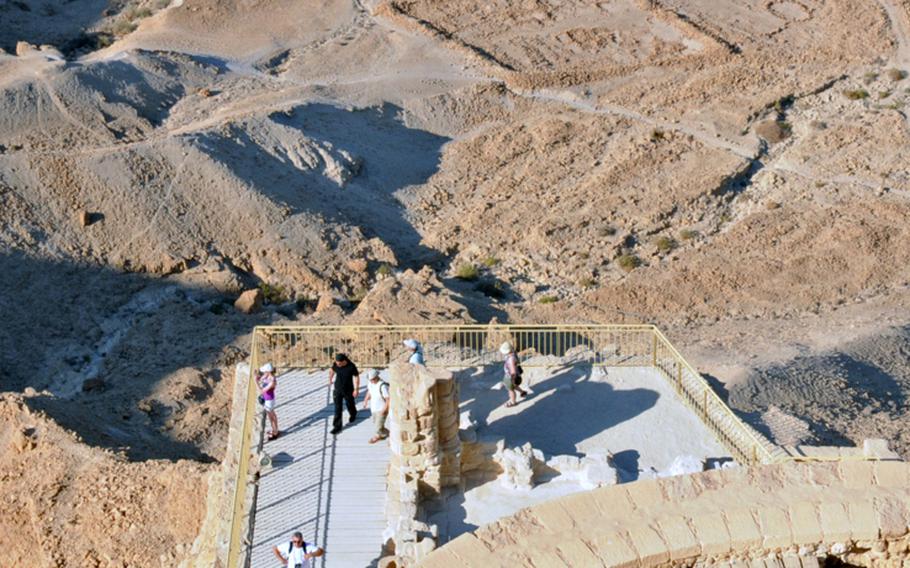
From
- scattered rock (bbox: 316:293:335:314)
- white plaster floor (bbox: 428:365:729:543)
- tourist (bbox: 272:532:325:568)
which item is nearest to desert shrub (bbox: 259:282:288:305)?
scattered rock (bbox: 316:293:335:314)

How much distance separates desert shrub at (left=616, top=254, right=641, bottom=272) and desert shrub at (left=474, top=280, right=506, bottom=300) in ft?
10.0

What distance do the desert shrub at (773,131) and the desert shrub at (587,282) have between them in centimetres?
949

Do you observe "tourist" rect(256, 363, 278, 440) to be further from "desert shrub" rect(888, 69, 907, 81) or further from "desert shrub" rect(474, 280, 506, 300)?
"desert shrub" rect(888, 69, 907, 81)

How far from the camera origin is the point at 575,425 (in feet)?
65.4

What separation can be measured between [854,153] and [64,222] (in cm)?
2169

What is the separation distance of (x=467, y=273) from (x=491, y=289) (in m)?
0.90

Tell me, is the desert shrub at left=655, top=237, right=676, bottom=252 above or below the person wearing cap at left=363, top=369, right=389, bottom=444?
below

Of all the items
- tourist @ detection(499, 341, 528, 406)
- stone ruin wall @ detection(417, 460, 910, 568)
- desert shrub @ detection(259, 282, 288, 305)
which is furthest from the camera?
desert shrub @ detection(259, 282, 288, 305)

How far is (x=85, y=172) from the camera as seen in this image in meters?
34.8

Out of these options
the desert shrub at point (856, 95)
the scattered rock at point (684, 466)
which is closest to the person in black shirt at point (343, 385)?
the scattered rock at point (684, 466)

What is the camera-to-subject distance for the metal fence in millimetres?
18734

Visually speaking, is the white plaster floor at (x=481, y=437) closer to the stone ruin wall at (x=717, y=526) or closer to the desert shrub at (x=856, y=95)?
the stone ruin wall at (x=717, y=526)

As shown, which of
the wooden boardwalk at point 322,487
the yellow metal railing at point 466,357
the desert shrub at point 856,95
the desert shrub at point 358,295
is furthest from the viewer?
the desert shrub at point 856,95

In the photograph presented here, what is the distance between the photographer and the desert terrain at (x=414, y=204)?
26.0 m
